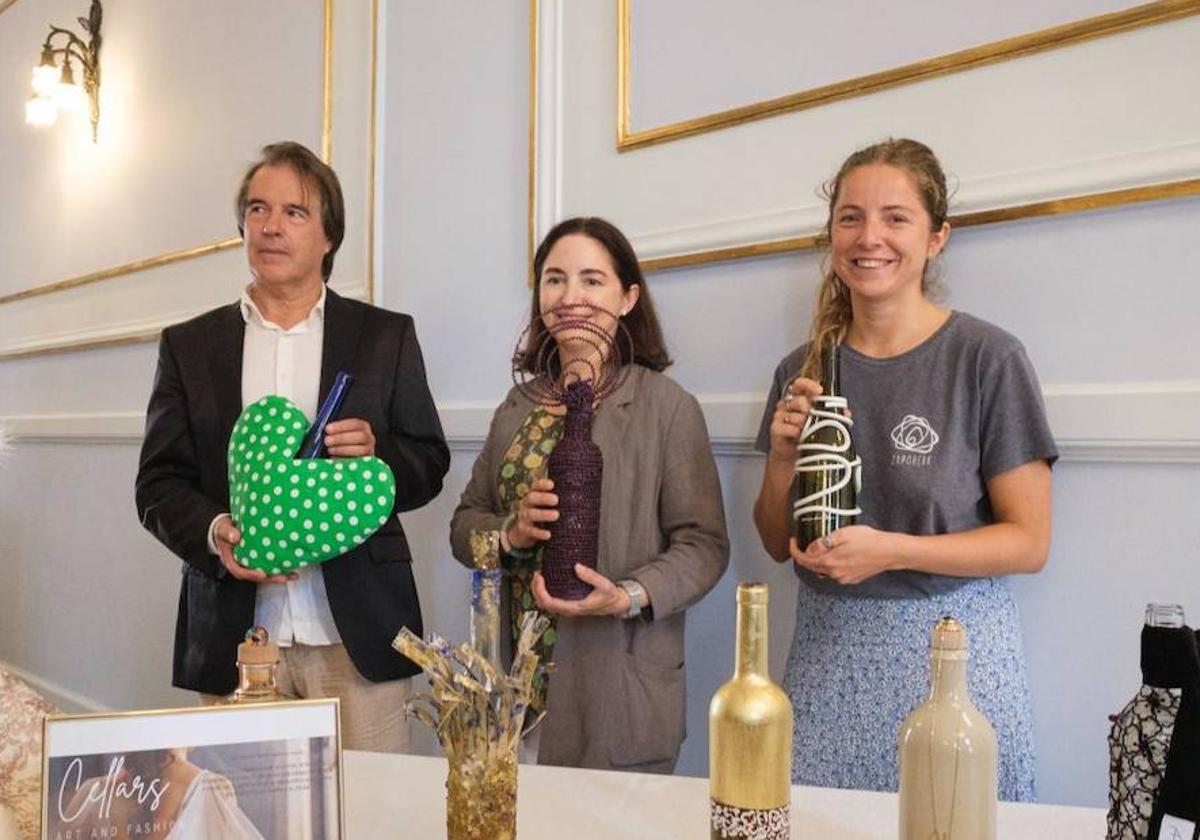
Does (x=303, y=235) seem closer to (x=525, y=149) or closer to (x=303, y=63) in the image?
(x=525, y=149)

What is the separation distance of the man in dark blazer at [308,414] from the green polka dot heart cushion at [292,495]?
136 mm

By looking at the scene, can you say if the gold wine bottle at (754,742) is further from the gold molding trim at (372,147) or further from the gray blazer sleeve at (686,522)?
the gold molding trim at (372,147)

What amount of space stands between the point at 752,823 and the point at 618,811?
0.21 metres

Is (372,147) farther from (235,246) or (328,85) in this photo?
(235,246)

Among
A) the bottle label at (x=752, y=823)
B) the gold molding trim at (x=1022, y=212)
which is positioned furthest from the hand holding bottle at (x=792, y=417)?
the bottle label at (x=752, y=823)

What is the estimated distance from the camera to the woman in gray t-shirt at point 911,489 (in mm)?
1190

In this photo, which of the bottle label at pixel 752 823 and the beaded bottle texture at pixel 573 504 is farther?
the beaded bottle texture at pixel 573 504

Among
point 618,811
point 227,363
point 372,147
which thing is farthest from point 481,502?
point 372,147

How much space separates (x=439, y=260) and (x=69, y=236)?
6.61ft

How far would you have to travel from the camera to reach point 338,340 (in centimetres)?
161

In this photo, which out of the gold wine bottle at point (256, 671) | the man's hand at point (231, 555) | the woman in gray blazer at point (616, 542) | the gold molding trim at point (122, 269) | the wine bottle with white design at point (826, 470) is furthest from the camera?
the gold molding trim at point (122, 269)

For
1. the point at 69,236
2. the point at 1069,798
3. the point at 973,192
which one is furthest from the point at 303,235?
the point at 69,236

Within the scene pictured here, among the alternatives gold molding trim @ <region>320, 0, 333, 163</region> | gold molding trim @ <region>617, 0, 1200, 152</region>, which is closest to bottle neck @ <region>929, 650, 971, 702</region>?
gold molding trim @ <region>617, 0, 1200, 152</region>

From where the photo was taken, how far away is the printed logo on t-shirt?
1217 millimetres
